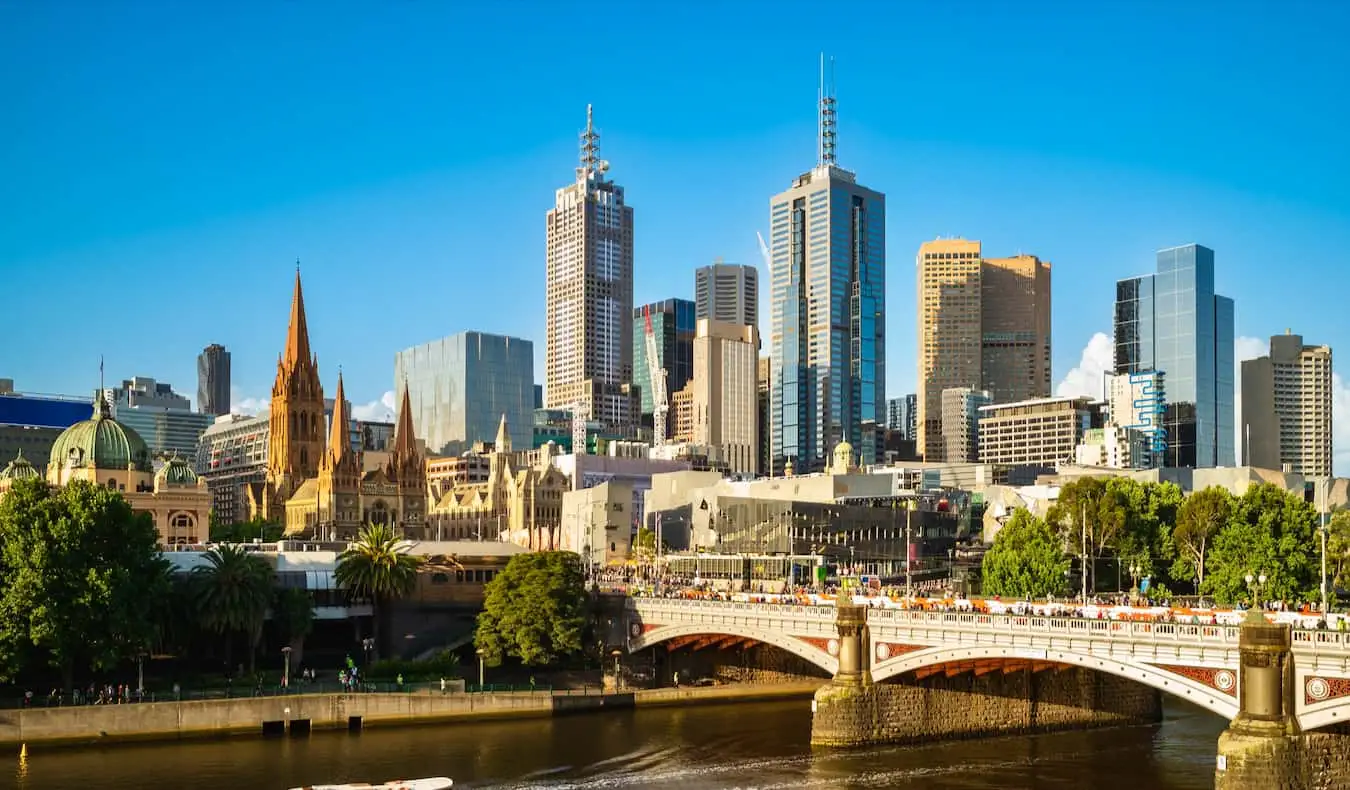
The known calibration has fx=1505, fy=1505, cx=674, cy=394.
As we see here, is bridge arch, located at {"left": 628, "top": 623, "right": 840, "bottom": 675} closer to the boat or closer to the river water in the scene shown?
the river water

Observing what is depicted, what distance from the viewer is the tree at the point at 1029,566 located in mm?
135625

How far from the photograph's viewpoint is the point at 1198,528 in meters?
137

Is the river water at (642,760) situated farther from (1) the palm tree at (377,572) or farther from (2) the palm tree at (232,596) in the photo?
(1) the palm tree at (377,572)

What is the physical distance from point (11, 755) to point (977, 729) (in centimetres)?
6361

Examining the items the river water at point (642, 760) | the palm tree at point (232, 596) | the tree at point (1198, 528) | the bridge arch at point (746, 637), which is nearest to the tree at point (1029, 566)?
the tree at point (1198, 528)

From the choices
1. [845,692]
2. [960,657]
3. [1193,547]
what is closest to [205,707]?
[845,692]

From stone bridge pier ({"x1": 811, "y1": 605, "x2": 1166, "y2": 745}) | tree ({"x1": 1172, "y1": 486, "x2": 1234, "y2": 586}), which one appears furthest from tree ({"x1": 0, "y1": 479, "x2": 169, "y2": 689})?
tree ({"x1": 1172, "y1": 486, "x2": 1234, "y2": 586})

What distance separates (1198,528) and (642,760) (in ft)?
216

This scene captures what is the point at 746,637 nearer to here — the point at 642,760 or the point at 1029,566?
the point at 642,760

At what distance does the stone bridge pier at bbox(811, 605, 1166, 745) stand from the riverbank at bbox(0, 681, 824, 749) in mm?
Answer: 22209

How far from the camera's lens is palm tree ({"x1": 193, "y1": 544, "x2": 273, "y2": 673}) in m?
119

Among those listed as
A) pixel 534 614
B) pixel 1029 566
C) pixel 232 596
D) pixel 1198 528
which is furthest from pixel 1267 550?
pixel 232 596

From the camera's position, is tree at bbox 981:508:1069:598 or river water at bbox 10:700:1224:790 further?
tree at bbox 981:508:1069:598

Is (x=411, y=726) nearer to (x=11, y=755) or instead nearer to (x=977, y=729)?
(x=11, y=755)
